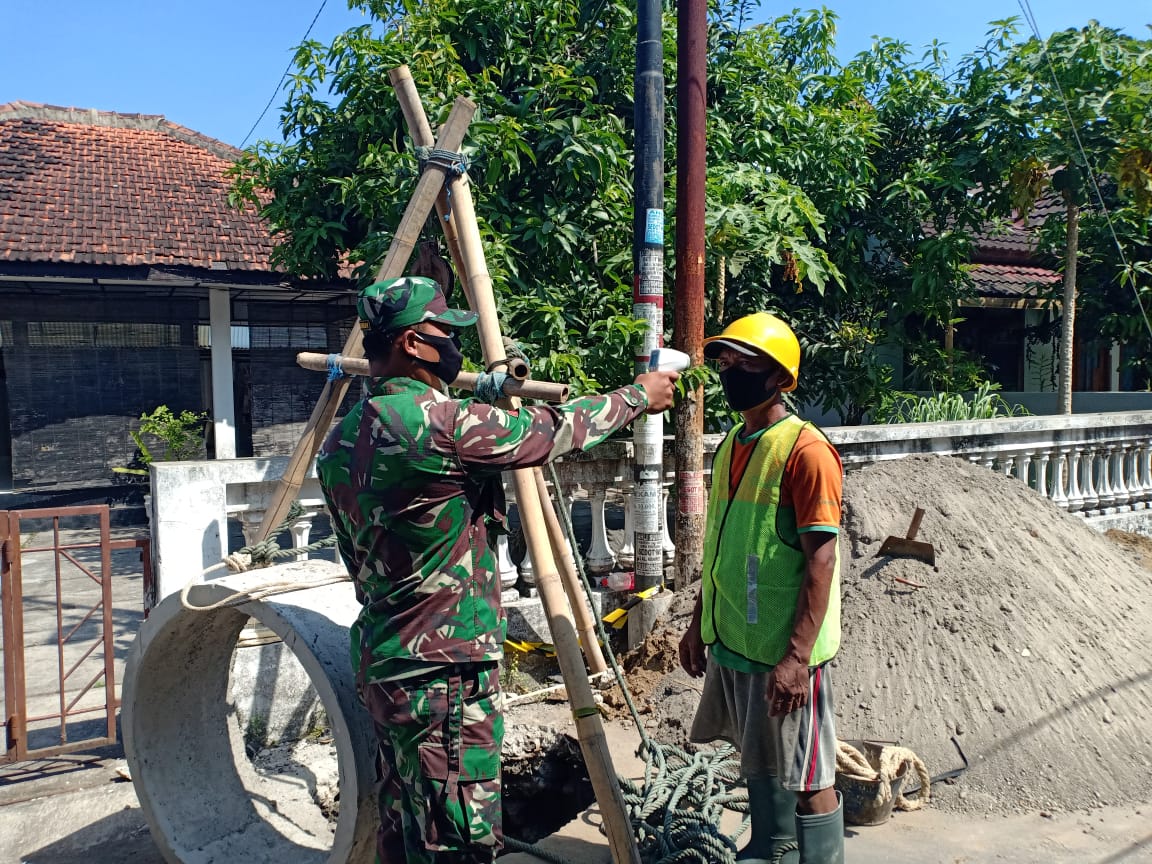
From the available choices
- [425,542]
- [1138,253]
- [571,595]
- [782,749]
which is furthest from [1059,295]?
[425,542]

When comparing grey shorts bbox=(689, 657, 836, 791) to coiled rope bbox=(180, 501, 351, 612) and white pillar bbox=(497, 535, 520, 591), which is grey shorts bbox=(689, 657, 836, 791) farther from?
white pillar bbox=(497, 535, 520, 591)

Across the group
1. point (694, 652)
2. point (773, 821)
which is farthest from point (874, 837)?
point (694, 652)

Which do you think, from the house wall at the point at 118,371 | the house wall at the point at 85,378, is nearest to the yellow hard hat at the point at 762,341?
the house wall at the point at 118,371

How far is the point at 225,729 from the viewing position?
3.56m

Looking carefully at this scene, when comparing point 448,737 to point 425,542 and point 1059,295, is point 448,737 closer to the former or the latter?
point 425,542

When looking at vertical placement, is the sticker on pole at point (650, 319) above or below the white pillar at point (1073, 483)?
above

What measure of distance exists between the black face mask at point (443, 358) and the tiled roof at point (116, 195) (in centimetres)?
877

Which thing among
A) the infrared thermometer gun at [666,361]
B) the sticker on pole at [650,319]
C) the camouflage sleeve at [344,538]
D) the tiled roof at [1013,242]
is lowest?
the camouflage sleeve at [344,538]

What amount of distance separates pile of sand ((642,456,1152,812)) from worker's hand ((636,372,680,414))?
2.27 meters

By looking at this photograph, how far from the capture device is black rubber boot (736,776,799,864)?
2752mm

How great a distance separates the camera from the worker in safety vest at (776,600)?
8.46 ft

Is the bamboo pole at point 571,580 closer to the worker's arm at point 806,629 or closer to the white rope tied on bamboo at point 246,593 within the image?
the white rope tied on bamboo at point 246,593

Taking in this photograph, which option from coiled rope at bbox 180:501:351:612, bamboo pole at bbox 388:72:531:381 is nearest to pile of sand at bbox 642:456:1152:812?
coiled rope at bbox 180:501:351:612

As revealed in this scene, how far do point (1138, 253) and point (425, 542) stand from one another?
11.1 metres
